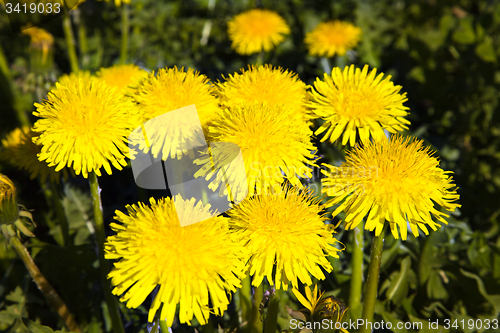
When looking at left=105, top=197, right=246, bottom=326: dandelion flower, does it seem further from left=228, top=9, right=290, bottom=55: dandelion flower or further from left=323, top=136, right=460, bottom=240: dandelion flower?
left=228, top=9, right=290, bottom=55: dandelion flower

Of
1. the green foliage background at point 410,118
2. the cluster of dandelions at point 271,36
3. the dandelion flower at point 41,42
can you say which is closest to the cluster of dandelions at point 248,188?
the green foliage background at point 410,118

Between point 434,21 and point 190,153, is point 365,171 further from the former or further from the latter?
point 434,21

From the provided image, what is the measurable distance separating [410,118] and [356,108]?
208cm

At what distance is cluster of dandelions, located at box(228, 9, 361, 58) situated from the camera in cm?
277

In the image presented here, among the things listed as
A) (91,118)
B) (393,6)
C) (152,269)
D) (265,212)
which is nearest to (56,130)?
(91,118)

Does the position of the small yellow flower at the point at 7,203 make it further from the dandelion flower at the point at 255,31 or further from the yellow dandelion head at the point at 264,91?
the dandelion flower at the point at 255,31

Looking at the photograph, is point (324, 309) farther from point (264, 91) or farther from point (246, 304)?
point (264, 91)

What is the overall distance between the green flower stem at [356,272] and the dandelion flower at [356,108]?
1.24ft

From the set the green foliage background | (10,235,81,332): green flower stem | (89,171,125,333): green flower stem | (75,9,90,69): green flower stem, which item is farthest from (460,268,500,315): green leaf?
(75,9,90,69): green flower stem

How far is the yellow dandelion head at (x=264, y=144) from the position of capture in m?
1.23

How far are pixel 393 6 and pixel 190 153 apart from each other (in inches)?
142

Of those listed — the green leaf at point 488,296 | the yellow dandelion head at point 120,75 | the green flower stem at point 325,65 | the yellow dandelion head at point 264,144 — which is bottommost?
the green leaf at point 488,296

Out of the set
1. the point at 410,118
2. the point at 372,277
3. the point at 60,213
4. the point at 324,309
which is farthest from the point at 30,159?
the point at 410,118

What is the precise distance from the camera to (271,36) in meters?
2.79
